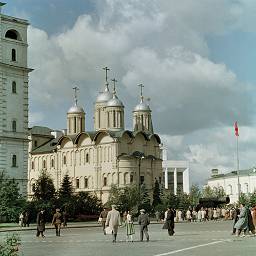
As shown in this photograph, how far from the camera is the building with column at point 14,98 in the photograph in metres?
68.8

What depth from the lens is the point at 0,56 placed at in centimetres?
6812

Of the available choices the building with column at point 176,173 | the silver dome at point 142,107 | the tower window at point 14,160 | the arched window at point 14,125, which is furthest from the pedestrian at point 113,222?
the building with column at point 176,173

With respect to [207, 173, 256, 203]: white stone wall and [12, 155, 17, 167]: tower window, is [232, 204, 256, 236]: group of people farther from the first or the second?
[207, 173, 256, 203]: white stone wall

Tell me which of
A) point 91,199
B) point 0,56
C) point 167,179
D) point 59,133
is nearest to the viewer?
point 0,56

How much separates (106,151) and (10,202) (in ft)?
166

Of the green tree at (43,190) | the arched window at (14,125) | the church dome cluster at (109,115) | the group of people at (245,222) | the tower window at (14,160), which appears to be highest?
the church dome cluster at (109,115)

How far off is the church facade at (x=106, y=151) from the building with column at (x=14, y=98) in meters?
34.6

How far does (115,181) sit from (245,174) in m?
62.9

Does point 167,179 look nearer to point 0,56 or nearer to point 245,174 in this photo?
point 245,174

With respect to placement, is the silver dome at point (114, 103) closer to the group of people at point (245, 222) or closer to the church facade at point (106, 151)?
the church facade at point (106, 151)

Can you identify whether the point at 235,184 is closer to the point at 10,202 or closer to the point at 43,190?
the point at 43,190

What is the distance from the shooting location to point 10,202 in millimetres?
58500

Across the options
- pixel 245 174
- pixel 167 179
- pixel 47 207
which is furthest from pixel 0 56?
pixel 245 174

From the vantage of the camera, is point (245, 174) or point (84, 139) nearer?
point (84, 139)
